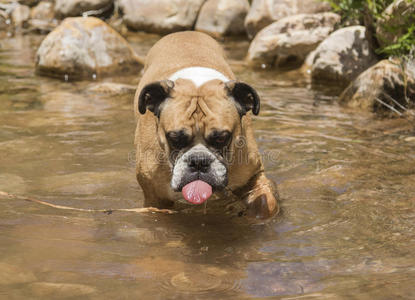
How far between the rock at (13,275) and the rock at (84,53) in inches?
321

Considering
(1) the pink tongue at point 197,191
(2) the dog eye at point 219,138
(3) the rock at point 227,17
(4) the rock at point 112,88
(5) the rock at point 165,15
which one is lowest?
→ (5) the rock at point 165,15

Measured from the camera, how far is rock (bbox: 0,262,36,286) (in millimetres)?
4160

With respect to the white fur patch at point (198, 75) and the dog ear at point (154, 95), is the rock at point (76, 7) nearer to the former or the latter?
Answer: the white fur patch at point (198, 75)

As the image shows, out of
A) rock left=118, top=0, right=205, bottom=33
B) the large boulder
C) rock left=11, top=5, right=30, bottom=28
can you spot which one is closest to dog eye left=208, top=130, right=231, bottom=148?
rock left=118, top=0, right=205, bottom=33

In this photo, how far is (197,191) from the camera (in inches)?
196

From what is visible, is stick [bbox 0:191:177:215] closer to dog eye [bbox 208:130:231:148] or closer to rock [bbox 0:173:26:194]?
rock [bbox 0:173:26:194]

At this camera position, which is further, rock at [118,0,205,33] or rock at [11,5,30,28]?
rock at [11,5,30,28]

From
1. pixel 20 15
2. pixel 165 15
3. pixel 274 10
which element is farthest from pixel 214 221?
pixel 20 15

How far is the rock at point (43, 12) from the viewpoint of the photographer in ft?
63.4

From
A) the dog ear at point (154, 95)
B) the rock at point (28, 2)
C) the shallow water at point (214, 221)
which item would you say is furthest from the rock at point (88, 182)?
the rock at point (28, 2)

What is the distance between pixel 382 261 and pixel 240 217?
170 cm

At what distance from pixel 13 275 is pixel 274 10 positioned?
1110 centimetres

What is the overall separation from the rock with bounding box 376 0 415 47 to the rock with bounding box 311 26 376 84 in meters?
0.91

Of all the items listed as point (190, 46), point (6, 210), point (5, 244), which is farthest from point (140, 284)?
point (190, 46)
